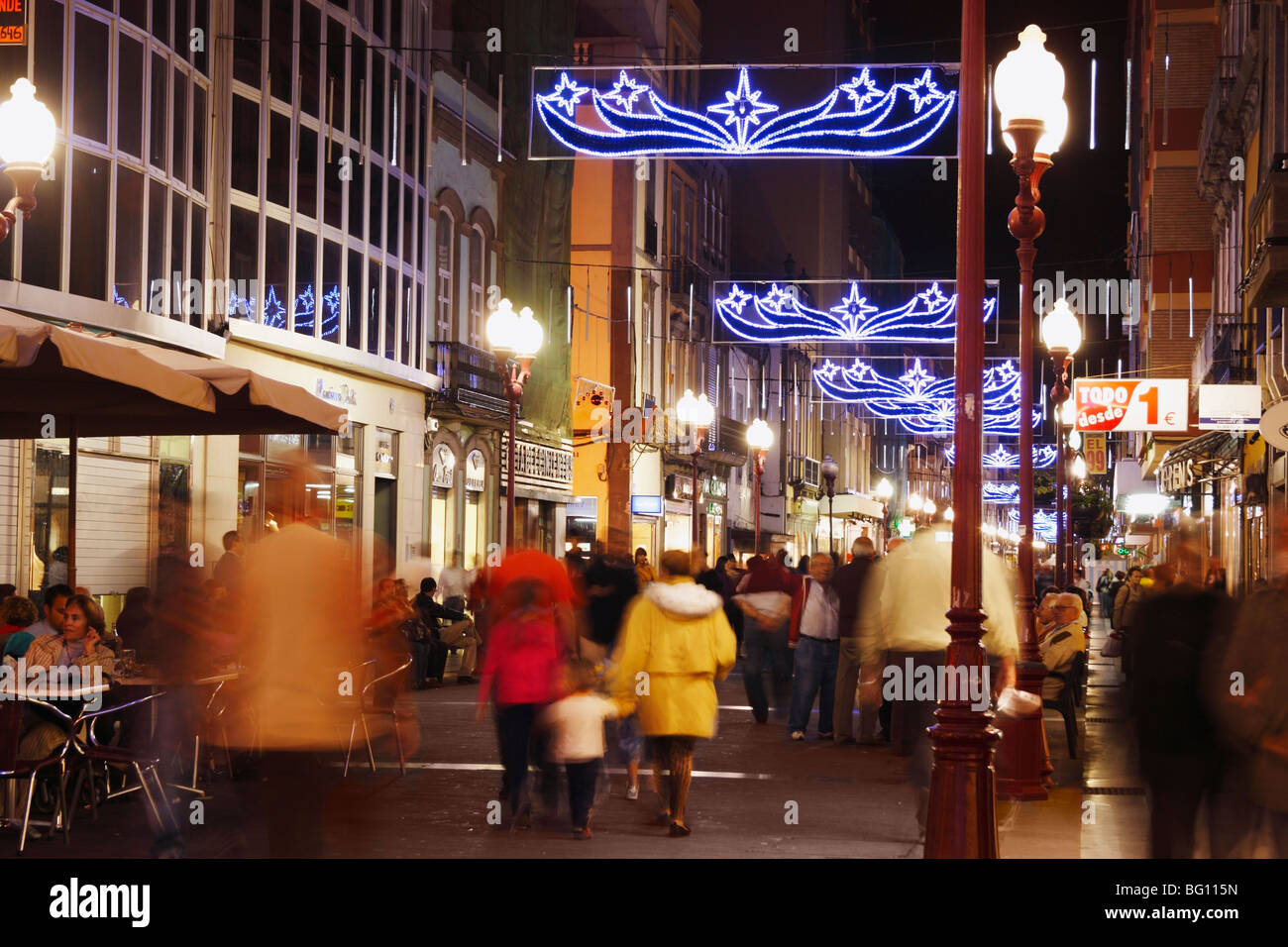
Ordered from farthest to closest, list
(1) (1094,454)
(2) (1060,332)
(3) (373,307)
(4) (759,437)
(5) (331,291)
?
(1) (1094,454)
(4) (759,437)
(3) (373,307)
(5) (331,291)
(2) (1060,332)

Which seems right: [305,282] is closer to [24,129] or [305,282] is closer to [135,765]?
[24,129]

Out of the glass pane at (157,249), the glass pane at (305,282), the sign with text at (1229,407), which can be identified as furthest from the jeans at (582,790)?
the glass pane at (305,282)

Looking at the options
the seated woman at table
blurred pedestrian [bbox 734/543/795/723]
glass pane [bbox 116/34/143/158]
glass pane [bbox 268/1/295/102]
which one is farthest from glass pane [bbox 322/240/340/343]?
the seated woman at table

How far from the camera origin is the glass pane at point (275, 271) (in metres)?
25.2

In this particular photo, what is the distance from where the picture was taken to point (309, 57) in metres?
26.1

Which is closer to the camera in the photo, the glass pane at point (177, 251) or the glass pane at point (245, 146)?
the glass pane at point (177, 251)

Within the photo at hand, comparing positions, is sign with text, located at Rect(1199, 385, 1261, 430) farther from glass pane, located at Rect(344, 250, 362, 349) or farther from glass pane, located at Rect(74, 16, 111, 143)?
glass pane, located at Rect(74, 16, 111, 143)

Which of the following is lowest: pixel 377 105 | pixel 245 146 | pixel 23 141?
pixel 23 141

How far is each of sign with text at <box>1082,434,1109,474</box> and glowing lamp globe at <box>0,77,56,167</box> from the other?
4924 centimetres

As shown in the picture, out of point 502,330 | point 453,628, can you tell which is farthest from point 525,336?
point 453,628

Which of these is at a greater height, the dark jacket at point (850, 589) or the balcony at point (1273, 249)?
the balcony at point (1273, 249)

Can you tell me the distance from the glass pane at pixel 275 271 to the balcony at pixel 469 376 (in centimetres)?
658

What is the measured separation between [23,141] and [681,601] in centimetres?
611

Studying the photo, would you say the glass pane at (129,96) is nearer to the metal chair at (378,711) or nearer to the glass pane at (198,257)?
the glass pane at (198,257)
